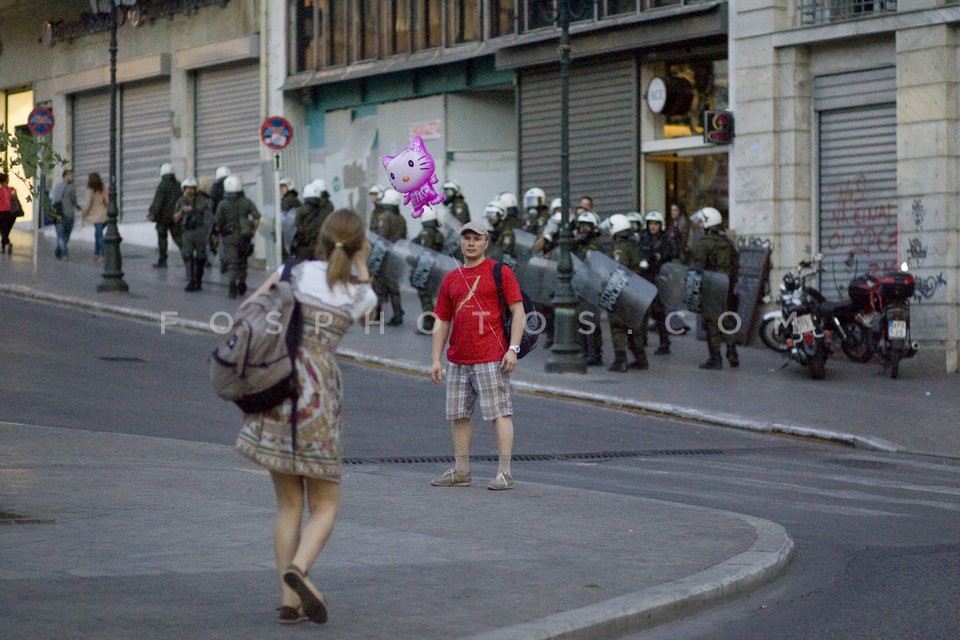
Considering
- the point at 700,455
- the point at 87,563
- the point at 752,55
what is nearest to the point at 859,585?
the point at 87,563

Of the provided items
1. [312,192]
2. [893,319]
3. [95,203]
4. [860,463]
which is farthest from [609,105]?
[860,463]

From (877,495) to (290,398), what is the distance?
6085 mm

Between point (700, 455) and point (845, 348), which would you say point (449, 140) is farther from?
point (700, 455)

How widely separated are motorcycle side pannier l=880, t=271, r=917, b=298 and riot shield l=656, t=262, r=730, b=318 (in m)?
1.90

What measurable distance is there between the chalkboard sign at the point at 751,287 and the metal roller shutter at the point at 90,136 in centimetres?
2175

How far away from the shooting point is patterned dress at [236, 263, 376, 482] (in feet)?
21.0

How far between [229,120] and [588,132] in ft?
39.4

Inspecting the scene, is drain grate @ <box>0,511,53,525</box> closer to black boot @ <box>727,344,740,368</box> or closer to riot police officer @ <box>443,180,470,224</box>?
black boot @ <box>727,344,740,368</box>

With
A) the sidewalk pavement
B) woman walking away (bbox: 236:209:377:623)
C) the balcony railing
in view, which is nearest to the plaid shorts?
the sidewalk pavement

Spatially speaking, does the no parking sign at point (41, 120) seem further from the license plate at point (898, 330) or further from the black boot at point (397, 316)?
the license plate at point (898, 330)

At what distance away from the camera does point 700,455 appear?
13.9 m

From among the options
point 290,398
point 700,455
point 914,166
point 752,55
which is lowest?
point 700,455

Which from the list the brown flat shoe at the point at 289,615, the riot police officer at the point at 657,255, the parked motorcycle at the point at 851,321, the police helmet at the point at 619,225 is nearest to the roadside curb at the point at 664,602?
the brown flat shoe at the point at 289,615

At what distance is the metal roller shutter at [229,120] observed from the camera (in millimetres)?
35125
